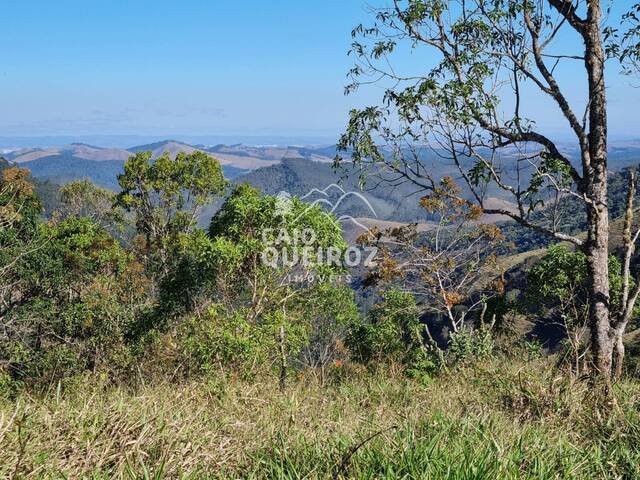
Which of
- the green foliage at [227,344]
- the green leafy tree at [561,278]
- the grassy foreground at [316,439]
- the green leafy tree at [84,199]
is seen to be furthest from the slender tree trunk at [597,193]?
the green leafy tree at [84,199]

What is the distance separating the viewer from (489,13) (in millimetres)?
6988

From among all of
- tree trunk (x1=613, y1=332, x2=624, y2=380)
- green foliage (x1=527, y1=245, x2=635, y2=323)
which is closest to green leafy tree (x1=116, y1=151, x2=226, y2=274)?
green foliage (x1=527, y1=245, x2=635, y2=323)

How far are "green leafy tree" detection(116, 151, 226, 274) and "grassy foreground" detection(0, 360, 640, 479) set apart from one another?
52.7ft

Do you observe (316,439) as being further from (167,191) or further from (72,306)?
(167,191)

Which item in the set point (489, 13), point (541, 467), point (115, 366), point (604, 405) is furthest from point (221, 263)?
point (541, 467)

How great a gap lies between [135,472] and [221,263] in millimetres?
8580

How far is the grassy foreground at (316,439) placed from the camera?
265 cm

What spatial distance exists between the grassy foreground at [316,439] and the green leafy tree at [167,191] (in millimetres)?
16069

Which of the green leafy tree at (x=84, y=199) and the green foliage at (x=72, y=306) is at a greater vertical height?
the green leafy tree at (x=84, y=199)

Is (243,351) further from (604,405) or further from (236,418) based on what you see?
(604,405)

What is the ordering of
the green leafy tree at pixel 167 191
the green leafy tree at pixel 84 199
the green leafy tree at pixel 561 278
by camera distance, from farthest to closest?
the green leafy tree at pixel 84 199 → the green leafy tree at pixel 167 191 → the green leafy tree at pixel 561 278

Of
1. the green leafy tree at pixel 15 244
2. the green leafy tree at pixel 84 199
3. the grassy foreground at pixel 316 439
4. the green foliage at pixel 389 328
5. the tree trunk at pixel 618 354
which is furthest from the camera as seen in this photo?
the green leafy tree at pixel 84 199

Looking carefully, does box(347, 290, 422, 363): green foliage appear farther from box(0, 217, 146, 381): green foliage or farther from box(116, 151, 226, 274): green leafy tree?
box(116, 151, 226, 274): green leafy tree

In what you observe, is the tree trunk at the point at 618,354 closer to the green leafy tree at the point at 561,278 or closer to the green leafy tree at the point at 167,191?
the green leafy tree at the point at 561,278
